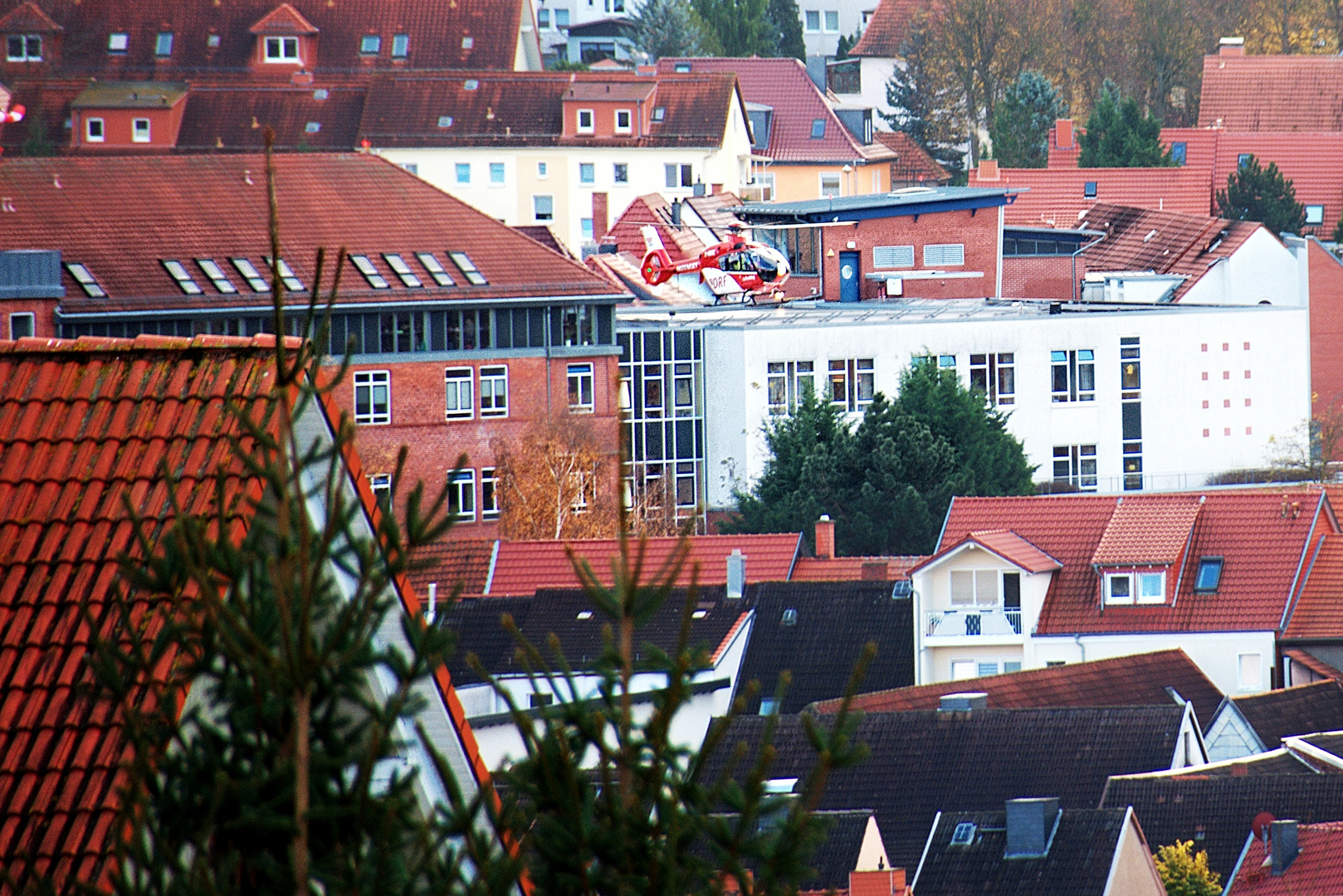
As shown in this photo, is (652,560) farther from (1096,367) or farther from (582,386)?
(1096,367)

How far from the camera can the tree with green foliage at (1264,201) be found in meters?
89.9

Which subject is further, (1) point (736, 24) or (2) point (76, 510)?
(1) point (736, 24)

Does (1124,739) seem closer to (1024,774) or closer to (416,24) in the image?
(1024,774)

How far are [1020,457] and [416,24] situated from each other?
5171cm

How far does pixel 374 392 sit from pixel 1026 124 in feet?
178

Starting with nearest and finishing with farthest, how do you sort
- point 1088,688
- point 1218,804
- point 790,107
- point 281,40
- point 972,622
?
point 1218,804 < point 1088,688 < point 972,622 < point 281,40 < point 790,107


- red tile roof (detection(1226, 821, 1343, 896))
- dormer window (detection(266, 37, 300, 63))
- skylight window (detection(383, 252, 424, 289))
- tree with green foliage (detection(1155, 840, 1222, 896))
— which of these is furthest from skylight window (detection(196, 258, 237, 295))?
dormer window (detection(266, 37, 300, 63))

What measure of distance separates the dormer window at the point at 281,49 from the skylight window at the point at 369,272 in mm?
42488

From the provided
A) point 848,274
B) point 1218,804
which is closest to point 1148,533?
point 1218,804

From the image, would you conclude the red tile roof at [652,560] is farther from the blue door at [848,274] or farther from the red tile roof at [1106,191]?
the red tile roof at [1106,191]

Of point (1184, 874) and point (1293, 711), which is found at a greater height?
point (1184, 874)

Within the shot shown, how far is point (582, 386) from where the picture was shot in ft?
212

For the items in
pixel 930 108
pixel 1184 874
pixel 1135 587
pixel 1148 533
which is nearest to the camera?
pixel 1184 874

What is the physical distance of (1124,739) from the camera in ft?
122
